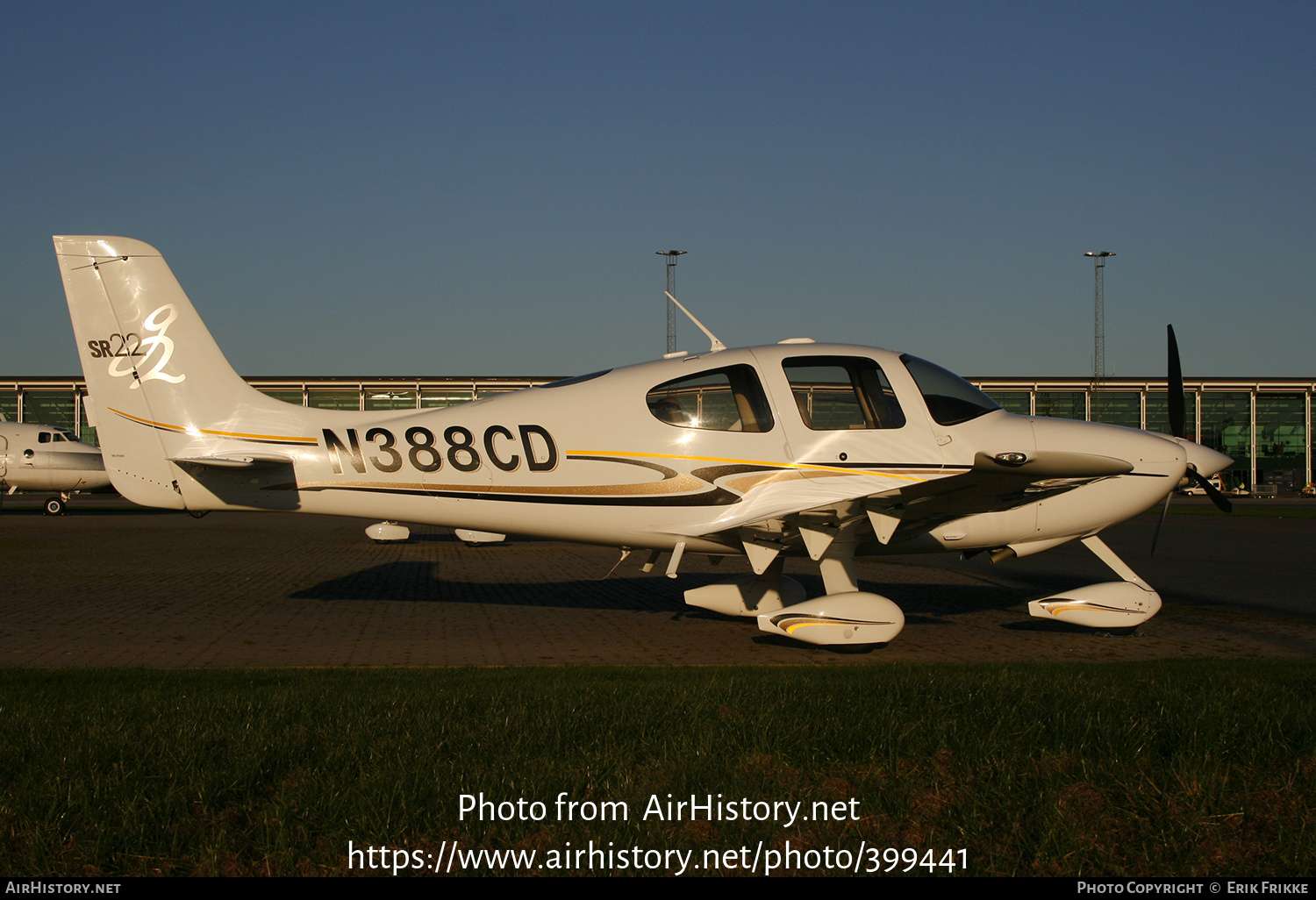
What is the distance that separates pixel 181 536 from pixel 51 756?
19.7 m

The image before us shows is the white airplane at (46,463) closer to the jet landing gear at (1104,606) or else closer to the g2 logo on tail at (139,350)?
the g2 logo on tail at (139,350)

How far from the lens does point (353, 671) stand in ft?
22.8

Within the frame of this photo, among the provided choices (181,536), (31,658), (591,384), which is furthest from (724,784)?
(181,536)

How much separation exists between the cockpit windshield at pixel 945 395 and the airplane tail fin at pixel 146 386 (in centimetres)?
569

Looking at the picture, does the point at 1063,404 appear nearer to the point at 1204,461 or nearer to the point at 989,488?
the point at 1204,461

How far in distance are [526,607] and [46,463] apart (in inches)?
1102

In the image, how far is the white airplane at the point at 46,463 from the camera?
3148 cm

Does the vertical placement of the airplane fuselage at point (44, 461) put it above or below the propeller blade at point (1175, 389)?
below

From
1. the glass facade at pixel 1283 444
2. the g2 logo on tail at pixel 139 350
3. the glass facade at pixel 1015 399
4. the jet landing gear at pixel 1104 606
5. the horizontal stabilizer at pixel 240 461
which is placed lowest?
the glass facade at pixel 1283 444

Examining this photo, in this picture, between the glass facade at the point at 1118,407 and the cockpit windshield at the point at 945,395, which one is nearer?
the cockpit windshield at the point at 945,395

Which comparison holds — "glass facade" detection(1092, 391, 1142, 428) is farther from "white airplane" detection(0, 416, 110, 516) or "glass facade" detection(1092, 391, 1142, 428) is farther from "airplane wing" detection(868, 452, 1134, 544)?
"airplane wing" detection(868, 452, 1134, 544)

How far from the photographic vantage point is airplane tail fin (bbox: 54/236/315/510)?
8.73m

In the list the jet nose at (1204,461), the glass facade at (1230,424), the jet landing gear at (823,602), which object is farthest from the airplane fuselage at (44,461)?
the glass facade at (1230,424)

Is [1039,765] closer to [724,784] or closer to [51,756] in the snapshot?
[724,784]
